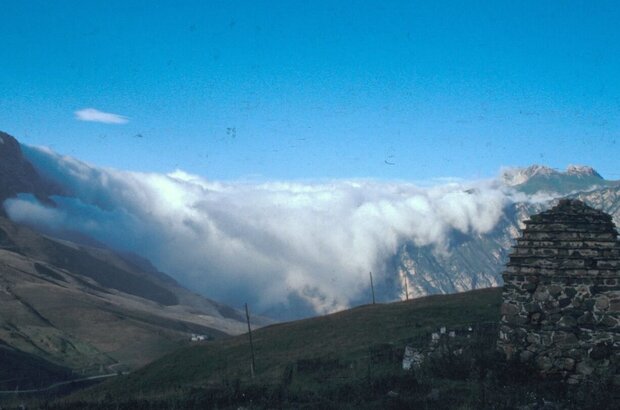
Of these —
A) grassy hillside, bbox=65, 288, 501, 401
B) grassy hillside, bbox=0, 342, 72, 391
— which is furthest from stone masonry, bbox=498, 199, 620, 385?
grassy hillside, bbox=0, 342, 72, 391

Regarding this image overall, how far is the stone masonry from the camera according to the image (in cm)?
1928

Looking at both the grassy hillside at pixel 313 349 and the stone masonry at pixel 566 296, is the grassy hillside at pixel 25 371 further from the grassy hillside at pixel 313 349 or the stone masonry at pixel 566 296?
the stone masonry at pixel 566 296

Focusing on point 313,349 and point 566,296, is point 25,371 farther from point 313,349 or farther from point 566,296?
point 566,296

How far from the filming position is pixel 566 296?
20000 millimetres

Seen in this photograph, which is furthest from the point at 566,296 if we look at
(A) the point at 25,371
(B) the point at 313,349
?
(A) the point at 25,371

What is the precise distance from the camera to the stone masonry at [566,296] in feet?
63.3

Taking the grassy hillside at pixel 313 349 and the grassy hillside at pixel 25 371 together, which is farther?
the grassy hillside at pixel 25 371

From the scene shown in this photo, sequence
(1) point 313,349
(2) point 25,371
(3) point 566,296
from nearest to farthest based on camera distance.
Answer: (3) point 566,296 < (1) point 313,349 < (2) point 25,371

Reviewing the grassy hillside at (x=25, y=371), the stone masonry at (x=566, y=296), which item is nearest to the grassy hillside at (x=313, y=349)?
the stone masonry at (x=566, y=296)

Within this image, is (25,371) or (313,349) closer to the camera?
(313,349)

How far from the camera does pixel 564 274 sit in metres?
20.1

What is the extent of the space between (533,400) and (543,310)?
14.7 feet

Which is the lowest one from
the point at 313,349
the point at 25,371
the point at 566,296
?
the point at 25,371

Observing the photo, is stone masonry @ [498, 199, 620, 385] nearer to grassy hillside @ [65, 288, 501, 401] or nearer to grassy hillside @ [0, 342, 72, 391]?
grassy hillside @ [65, 288, 501, 401]
